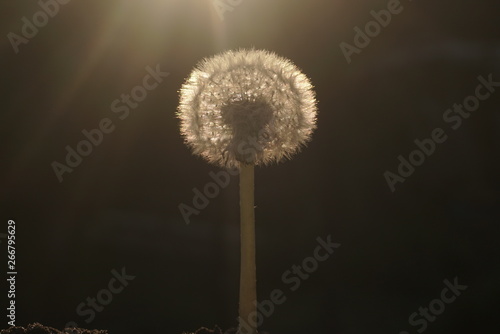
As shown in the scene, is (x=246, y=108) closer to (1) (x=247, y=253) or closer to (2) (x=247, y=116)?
(2) (x=247, y=116)

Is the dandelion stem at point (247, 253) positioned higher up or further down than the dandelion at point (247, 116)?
further down

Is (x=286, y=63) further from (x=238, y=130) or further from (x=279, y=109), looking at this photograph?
(x=238, y=130)

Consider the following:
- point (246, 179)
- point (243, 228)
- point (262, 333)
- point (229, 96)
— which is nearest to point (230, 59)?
point (229, 96)

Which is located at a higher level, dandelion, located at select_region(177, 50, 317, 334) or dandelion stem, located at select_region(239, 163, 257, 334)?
dandelion, located at select_region(177, 50, 317, 334)

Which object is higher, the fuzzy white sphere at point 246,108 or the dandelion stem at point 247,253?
the fuzzy white sphere at point 246,108

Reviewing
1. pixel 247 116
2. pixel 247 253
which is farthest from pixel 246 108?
pixel 247 253
